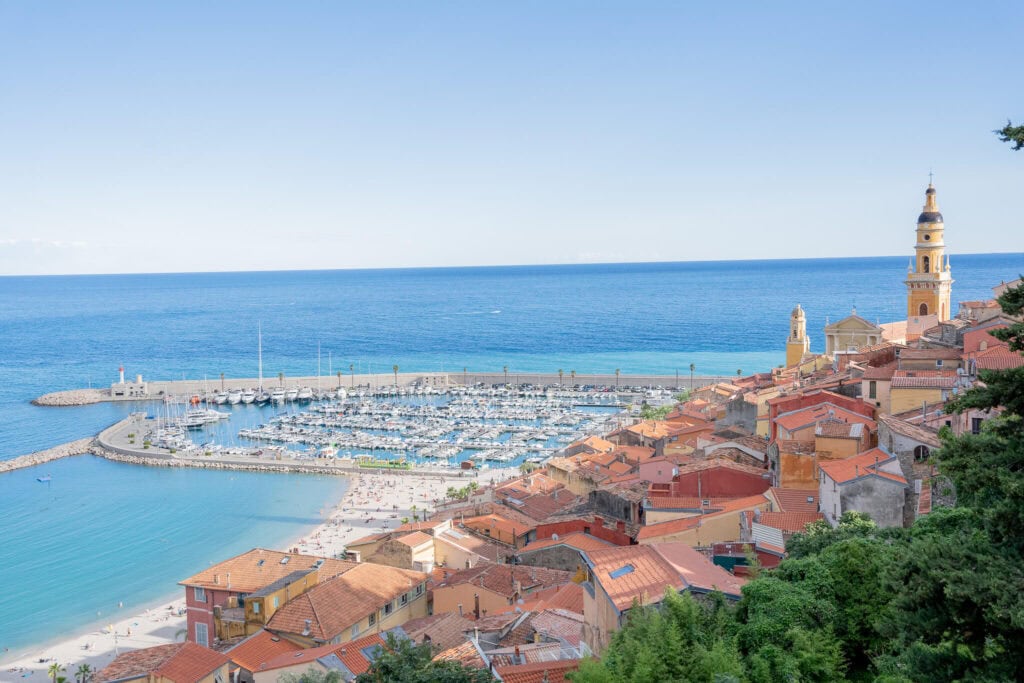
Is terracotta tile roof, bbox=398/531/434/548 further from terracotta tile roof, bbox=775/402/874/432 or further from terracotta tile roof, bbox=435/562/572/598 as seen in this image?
terracotta tile roof, bbox=775/402/874/432

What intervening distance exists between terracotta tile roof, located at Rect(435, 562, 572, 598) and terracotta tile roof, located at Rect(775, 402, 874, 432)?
846cm

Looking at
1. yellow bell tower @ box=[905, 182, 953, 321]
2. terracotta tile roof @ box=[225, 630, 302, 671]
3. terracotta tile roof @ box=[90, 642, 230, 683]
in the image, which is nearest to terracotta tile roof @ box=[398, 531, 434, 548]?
terracotta tile roof @ box=[225, 630, 302, 671]

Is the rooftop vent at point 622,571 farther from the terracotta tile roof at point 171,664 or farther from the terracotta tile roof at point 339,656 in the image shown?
the terracotta tile roof at point 171,664

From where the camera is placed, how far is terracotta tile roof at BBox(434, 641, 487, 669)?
14.3m

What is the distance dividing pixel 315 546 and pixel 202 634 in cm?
1199

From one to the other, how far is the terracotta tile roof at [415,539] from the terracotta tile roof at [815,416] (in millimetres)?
12811

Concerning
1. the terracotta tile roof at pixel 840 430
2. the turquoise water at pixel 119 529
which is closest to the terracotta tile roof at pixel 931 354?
the terracotta tile roof at pixel 840 430

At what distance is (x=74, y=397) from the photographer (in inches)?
3238

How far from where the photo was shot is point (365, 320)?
168750mm

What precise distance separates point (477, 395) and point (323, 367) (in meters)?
36.5

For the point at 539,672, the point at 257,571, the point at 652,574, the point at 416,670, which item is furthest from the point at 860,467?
the point at 257,571

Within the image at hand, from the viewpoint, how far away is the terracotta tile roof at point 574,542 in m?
25.6

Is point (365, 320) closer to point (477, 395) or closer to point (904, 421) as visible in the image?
point (477, 395)

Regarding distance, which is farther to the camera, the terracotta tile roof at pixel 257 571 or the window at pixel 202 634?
the window at pixel 202 634
